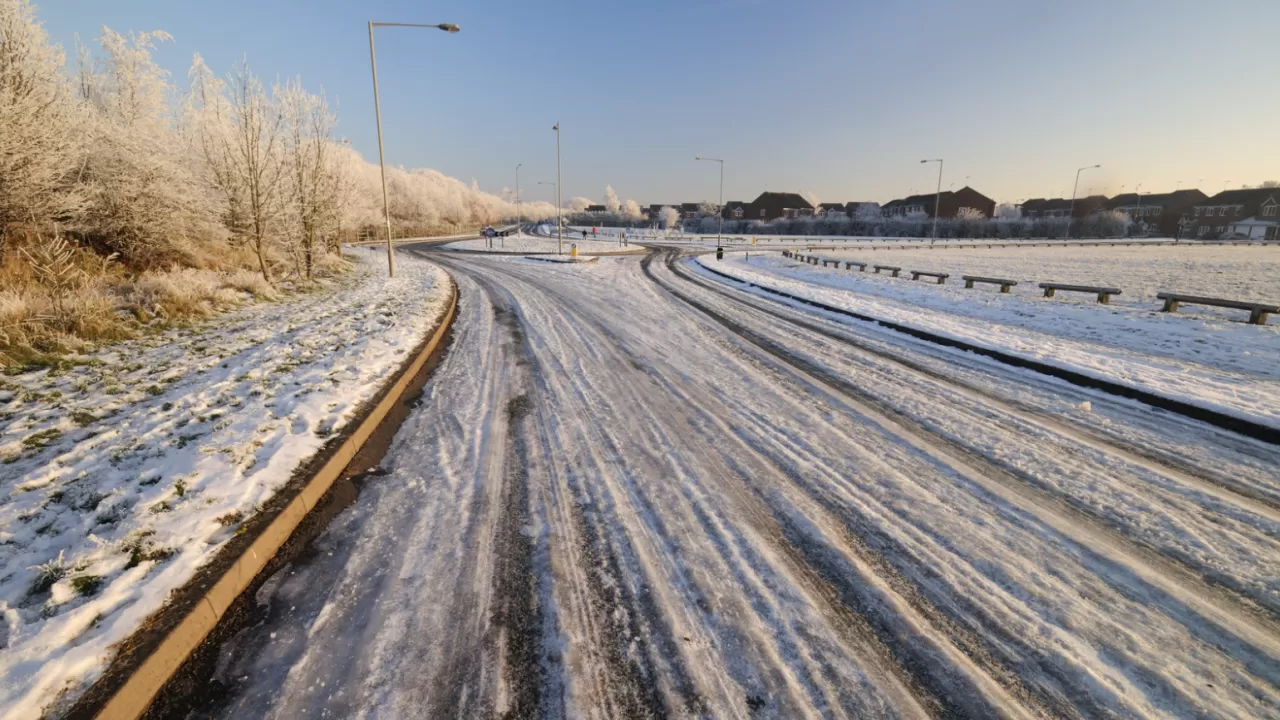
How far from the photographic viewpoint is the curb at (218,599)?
88.1 inches

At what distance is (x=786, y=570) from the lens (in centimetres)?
321

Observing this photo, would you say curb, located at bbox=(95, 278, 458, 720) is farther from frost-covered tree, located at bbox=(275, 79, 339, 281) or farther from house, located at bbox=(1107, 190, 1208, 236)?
house, located at bbox=(1107, 190, 1208, 236)

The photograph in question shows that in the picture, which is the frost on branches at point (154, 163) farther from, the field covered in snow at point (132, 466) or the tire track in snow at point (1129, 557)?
the tire track in snow at point (1129, 557)

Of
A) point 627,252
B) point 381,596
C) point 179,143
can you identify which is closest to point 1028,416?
point 381,596

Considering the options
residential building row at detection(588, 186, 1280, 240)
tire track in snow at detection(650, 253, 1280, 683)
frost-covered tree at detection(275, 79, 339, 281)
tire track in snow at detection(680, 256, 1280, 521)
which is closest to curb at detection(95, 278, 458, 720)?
tire track in snow at detection(650, 253, 1280, 683)

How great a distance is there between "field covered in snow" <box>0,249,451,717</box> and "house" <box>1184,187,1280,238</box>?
418 ft

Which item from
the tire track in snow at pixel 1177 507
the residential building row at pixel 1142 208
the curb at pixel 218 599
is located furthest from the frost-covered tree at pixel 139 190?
the residential building row at pixel 1142 208

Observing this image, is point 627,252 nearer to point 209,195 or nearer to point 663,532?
point 209,195

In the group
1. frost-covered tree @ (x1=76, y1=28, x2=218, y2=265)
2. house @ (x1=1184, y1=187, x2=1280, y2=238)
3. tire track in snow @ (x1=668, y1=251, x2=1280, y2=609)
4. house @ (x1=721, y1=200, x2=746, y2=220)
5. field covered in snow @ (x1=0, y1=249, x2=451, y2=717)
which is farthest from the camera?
house @ (x1=721, y1=200, x2=746, y2=220)

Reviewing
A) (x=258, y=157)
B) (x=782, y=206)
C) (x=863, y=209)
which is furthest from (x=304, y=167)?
(x=863, y=209)

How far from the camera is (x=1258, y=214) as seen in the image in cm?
8525

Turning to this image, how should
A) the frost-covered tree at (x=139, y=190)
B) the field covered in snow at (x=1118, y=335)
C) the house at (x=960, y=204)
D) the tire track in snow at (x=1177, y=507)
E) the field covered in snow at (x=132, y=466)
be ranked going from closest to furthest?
the field covered in snow at (x=132, y=466) < the tire track in snow at (x=1177, y=507) < the field covered in snow at (x=1118, y=335) < the frost-covered tree at (x=139, y=190) < the house at (x=960, y=204)

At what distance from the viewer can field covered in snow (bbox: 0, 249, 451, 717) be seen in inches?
97.6

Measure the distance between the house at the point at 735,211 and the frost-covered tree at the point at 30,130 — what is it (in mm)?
109468
